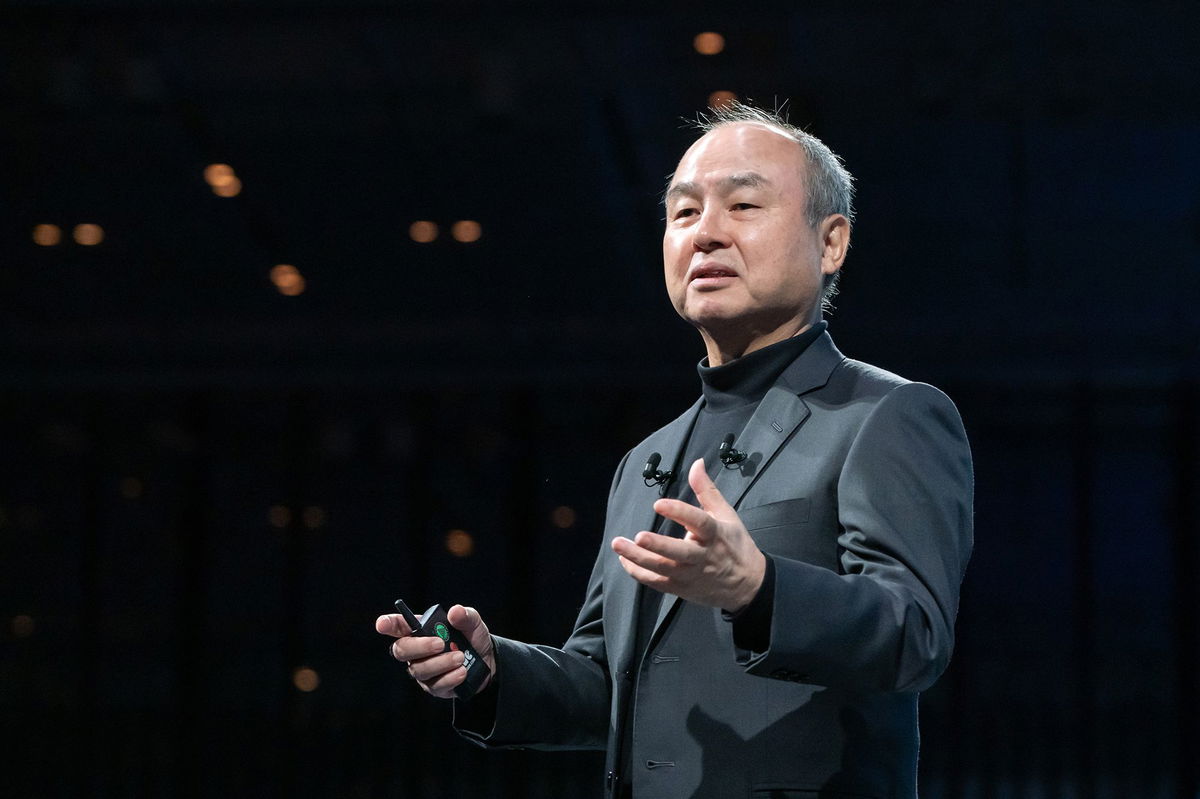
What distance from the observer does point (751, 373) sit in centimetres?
177

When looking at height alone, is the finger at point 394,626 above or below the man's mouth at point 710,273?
Result: below

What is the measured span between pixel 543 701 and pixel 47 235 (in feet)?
19.3

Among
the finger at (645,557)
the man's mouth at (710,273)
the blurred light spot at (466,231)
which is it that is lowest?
the finger at (645,557)

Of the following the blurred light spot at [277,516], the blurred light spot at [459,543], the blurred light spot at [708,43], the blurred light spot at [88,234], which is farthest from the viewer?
the blurred light spot at [277,516]

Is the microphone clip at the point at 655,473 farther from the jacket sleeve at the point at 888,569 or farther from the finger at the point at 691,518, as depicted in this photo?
the finger at the point at 691,518

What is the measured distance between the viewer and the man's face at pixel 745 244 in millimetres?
1714

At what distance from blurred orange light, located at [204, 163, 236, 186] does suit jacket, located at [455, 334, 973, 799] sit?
4.89 metres

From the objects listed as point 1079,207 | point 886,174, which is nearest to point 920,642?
point 886,174

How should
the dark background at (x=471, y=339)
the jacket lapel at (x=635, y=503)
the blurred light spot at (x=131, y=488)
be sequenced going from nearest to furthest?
1. the jacket lapel at (x=635, y=503)
2. the dark background at (x=471, y=339)
3. the blurred light spot at (x=131, y=488)

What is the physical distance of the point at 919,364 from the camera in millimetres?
7348

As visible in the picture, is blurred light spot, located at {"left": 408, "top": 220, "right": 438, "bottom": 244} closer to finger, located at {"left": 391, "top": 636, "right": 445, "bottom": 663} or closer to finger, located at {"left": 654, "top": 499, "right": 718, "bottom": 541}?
finger, located at {"left": 391, "top": 636, "right": 445, "bottom": 663}

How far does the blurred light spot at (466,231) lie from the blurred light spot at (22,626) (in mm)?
3708

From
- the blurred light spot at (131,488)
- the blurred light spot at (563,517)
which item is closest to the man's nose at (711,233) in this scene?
the blurred light spot at (563,517)

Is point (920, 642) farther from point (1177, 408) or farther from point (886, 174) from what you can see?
point (1177, 408)
